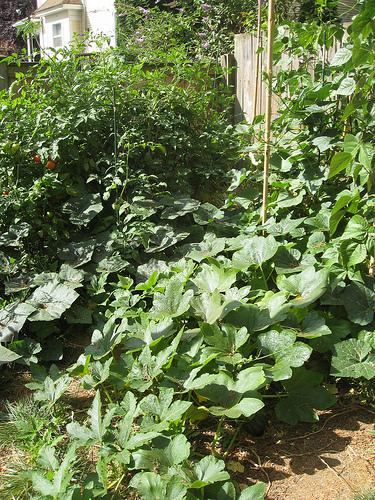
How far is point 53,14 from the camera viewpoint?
1488 centimetres

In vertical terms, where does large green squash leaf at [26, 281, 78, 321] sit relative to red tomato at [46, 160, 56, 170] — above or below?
below

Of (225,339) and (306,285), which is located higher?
(306,285)

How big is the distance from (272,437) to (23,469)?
0.92 metres

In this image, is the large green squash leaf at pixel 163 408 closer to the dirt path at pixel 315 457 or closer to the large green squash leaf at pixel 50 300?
the dirt path at pixel 315 457

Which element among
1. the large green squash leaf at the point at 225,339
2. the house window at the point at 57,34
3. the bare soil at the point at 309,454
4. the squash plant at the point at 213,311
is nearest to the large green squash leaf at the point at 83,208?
the squash plant at the point at 213,311

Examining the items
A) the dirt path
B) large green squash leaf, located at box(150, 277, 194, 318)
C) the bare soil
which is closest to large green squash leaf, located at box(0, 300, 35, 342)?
the bare soil

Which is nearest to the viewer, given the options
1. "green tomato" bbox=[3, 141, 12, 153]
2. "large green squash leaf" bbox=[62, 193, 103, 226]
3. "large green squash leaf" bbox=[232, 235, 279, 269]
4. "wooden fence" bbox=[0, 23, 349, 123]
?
"large green squash leaf" bbox=[232, 235, 279, 269]

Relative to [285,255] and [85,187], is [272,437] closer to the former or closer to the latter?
[285,255]

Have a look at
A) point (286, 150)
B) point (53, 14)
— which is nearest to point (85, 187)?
point (286, 150)

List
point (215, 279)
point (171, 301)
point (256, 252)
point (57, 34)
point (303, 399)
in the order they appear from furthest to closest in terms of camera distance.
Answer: point (57, 34) < point (256, 252) < point (215, 279) < point (171, 301) < point (303, 399)

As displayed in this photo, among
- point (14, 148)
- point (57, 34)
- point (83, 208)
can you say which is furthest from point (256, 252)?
point (57, 34)

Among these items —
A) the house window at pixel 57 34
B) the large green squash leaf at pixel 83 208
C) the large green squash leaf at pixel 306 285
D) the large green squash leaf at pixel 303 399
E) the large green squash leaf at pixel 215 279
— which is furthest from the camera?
the house window at pixel 57 34

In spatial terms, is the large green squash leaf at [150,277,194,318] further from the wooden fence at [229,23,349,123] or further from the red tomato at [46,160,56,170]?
the wooden fence at [229,23,349,123]

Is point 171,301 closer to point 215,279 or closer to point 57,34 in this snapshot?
point 215,279
